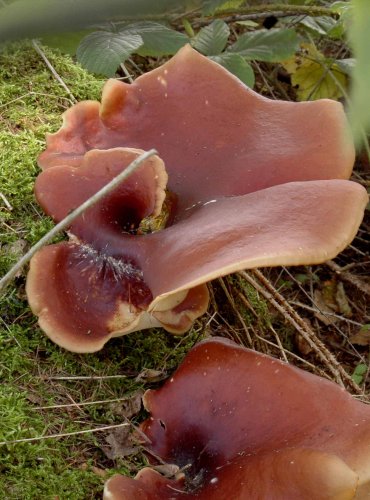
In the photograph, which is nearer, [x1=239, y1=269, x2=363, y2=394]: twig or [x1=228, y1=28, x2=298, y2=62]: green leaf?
[x1=239, y1=269, x2=363, y2=394]: twig

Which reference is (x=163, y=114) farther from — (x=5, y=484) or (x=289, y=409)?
(x=5, y=484)

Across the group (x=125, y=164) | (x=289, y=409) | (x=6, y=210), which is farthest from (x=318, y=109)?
(x=6, y=210)

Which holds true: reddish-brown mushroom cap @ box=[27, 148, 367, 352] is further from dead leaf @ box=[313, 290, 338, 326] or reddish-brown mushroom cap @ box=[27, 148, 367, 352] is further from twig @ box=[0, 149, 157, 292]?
dead leaf @ box=[313, 290, 338, 326]

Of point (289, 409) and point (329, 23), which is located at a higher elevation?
point (329, 23)

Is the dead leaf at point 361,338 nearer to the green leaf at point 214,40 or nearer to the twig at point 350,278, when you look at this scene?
the twig at point 350,278

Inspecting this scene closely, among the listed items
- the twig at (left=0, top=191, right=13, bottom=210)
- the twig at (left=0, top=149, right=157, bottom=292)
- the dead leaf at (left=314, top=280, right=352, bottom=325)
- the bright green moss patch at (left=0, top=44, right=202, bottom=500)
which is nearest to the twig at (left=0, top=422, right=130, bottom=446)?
the bright green moss patch at (left=0, top=44, right=202, bottom=500)

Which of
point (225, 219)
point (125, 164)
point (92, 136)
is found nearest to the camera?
point (225, 219)

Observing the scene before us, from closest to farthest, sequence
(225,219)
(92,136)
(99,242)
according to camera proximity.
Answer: (225,219) < (99,242) < (92,136)

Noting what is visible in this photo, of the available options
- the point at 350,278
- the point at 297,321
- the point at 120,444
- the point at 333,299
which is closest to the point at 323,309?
the point at 333,299
